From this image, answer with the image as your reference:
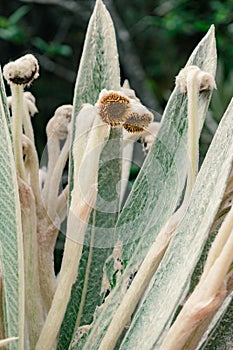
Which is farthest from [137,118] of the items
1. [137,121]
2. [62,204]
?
[62,204]

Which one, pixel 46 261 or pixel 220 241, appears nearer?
pixel 220 241

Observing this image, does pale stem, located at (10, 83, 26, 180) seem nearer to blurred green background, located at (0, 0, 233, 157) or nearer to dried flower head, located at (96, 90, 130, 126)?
dried flower head, located at (96, 90, 130, 126)

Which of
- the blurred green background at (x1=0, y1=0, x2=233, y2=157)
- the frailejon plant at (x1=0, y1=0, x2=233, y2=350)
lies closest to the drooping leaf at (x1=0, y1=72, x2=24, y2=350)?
the frailejon plant at (x1=0, y1=0, x2=233, y2=350)

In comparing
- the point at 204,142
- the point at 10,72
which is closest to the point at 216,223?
the point at 10,72

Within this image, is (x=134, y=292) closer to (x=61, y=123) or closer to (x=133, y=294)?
(x=133, y=294)

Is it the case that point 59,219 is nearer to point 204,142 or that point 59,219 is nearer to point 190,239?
point 190,239

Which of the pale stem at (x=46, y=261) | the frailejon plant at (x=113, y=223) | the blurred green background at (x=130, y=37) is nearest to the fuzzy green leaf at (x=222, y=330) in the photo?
the frailejon plant at (x=113, y=223)
